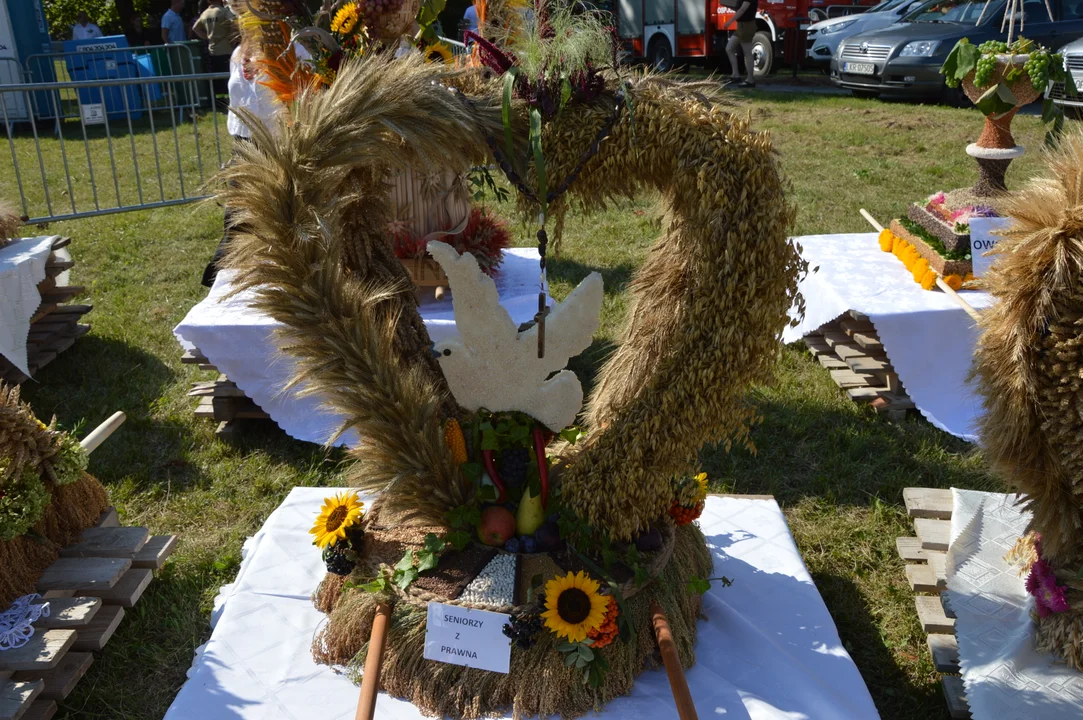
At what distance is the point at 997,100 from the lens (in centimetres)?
379

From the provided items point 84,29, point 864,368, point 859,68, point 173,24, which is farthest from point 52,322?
point 84,29

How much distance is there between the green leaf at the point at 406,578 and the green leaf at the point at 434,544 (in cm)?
7

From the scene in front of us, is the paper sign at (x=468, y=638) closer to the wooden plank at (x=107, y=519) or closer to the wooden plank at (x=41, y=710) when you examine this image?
the wooden plank at (x=41, y=710)

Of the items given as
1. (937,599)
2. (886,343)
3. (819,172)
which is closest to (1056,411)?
(937,599)

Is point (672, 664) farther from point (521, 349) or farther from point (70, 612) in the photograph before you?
point (70, 612)

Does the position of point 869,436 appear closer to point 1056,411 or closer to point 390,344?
point 1056,411

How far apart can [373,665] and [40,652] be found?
101 cm

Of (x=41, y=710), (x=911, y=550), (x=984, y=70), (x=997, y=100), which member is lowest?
(x=41, y=710)

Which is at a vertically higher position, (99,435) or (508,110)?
(508,110)

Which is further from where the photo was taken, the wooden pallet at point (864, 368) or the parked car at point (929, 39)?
the parked car at point (929, 39)

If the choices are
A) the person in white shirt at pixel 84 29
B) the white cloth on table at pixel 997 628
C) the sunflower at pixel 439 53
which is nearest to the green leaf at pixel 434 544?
the white cloth on table at pixel 997 628

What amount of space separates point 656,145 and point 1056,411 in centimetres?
113

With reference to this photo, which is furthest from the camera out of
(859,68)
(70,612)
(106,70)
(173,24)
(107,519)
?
(173,24)

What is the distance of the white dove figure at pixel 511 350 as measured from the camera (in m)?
2.14
